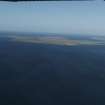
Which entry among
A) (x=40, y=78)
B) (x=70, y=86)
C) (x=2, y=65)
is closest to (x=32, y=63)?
(x=2, y=65)

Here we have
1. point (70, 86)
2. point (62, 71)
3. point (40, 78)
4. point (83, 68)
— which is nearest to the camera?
point (70, 86)

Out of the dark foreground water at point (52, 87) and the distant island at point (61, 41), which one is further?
the distant island at point (61, 41)

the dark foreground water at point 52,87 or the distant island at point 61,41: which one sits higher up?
the distant island at point 61,41

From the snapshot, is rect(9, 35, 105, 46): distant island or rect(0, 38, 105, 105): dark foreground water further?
rect(9, 35, 105, 46): distant island

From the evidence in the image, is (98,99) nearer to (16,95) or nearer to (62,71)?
(16,95)

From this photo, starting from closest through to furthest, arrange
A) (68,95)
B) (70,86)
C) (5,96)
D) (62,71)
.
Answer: (5,96) < (68,95) < (70,86) < (62,71)

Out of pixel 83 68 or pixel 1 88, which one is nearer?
pixel 1 88

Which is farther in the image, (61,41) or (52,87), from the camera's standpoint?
(61,41)

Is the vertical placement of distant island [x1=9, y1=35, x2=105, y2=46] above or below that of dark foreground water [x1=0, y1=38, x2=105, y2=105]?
above

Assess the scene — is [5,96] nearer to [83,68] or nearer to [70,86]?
[70,86]

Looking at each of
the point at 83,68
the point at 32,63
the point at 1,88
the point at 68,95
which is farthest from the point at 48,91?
the point at 32,63
